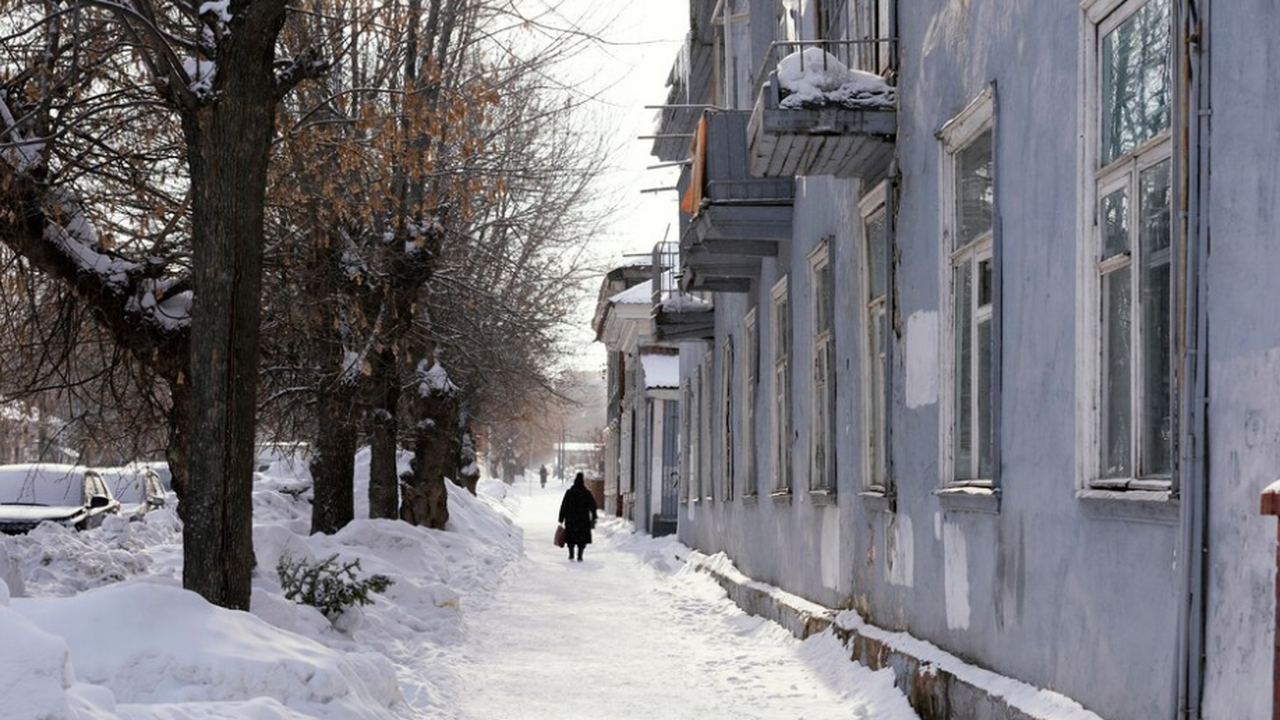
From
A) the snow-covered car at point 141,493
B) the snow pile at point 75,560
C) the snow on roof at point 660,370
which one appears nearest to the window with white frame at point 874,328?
the snow pile at point 75,560

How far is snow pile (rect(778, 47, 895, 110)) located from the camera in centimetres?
1030

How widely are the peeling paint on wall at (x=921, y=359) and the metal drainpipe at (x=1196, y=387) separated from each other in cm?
389

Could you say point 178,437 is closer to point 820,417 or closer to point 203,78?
point 203,78

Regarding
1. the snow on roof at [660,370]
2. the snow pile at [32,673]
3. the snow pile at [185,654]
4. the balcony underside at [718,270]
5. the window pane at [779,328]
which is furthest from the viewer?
the snow on roof at [660,370]

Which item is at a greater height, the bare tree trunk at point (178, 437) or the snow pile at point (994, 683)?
the bare tree trunk at point (178, 437)

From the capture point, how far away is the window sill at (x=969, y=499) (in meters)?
8.02

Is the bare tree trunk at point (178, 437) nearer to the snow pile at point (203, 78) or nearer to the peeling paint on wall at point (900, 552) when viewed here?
the snow pile at point (203, 78)

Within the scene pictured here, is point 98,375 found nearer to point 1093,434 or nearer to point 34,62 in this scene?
point 34,62

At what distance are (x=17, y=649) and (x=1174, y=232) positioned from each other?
4070mm

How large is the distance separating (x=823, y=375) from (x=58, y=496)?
14.9 m

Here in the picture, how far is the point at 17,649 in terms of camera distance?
15.5 ft

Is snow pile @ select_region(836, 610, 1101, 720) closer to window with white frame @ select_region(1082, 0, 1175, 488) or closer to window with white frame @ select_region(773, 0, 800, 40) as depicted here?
window with white frame @ select_region(1082, 0, 1175, 488)

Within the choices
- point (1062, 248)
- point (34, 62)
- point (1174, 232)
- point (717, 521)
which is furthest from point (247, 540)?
point (717, 521)

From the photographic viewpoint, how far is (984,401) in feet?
28.1
